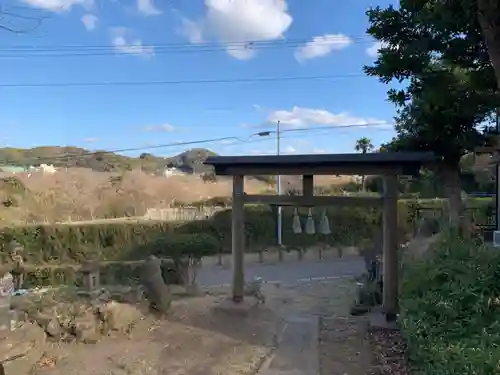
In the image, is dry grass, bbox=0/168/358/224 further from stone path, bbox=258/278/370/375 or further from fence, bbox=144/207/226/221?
stone path, bbox=258/278/370/375

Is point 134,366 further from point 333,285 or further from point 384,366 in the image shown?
point 333,285

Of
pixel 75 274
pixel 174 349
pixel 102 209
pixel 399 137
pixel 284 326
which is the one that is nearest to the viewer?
pixel 174 349

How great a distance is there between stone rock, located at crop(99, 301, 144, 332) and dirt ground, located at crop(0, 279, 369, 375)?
99mm

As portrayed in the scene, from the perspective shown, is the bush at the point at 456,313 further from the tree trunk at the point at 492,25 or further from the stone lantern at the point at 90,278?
the stone lantern at the point at 90,278

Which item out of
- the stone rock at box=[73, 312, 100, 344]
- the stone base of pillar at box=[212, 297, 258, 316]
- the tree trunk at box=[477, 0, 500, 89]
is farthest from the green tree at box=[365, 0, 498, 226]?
the stone rock at box=[73, 312, 100, 344]

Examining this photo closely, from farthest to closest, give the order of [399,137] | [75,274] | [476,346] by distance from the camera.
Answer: [75,274] → [399,137] → [476,346]

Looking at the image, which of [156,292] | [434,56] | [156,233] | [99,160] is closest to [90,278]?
[156,292]

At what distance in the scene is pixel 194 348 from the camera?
5234 mm

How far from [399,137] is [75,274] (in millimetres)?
10064

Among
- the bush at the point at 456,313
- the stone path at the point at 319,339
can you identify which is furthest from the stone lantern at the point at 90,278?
the bush at the point at 456,313

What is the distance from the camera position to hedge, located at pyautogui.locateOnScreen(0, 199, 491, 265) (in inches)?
623

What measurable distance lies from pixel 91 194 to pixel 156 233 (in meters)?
5.92

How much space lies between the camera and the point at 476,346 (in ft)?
7.44

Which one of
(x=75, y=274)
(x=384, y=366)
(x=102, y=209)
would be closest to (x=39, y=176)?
(x=102, y=209)
